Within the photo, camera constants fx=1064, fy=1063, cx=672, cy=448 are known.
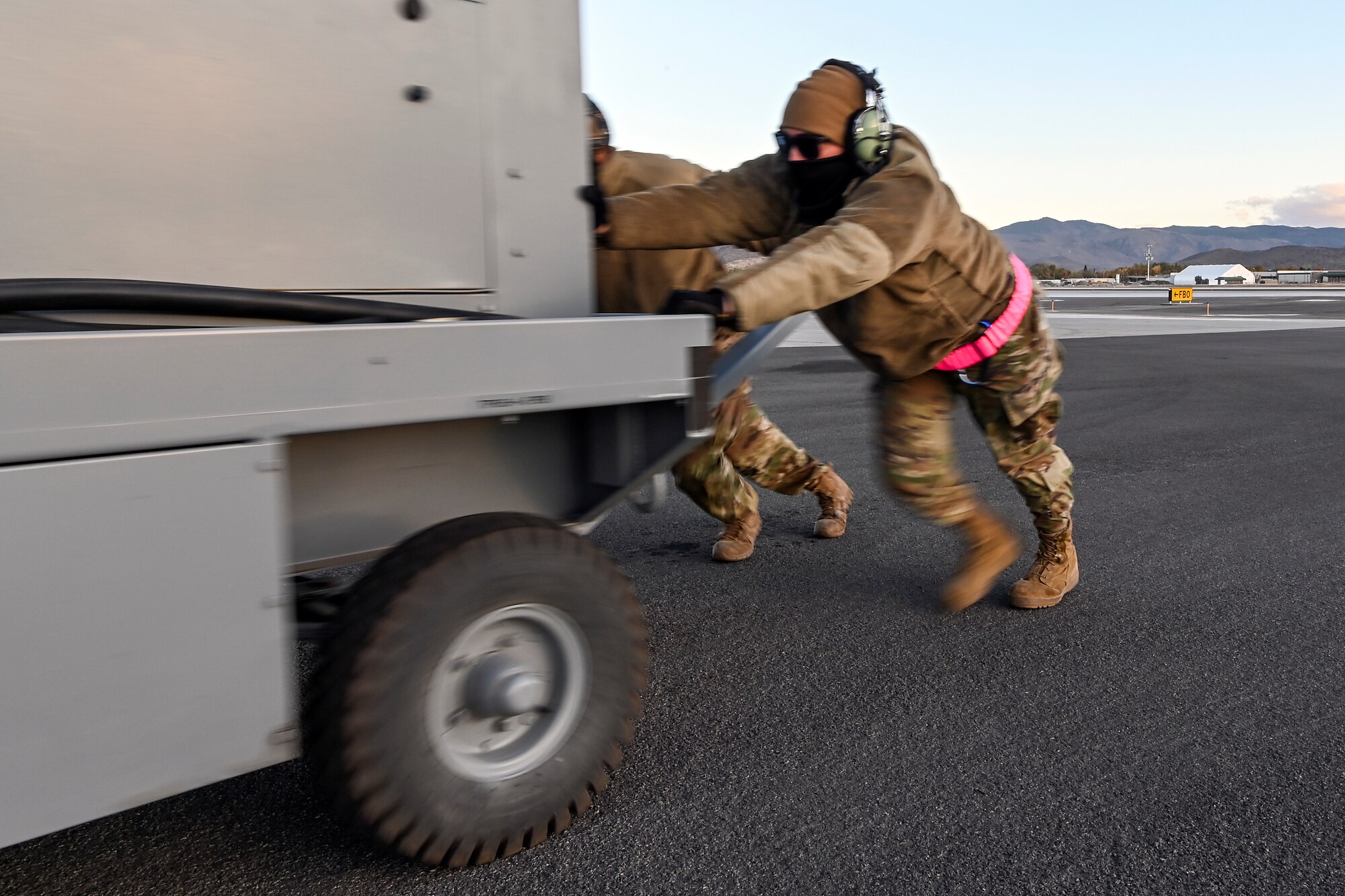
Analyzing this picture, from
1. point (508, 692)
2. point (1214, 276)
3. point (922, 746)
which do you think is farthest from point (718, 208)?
point (1214, 276)

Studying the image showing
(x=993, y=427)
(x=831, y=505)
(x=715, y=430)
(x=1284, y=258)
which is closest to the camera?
(x=715, y=430)

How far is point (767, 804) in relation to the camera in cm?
236

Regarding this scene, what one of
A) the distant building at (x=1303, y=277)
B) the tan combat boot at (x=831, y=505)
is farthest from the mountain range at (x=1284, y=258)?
the tan combat boot at (x=831, y=505)

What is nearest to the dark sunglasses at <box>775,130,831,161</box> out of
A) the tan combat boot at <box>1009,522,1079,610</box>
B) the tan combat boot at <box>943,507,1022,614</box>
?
the tan combat boot at <box>943,507,1022,614</box>

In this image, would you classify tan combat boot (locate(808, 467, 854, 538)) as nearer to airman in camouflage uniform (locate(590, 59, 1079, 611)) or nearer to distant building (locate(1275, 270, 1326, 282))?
airman in camouflage uniform (locate(590, 59, 1079, 611))

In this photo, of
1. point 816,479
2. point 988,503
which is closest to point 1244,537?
point 988,503

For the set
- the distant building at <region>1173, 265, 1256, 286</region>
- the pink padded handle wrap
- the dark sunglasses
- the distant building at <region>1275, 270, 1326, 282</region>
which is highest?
the distant building at <region>1173, 265, 1256, 286</region>

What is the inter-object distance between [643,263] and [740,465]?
1.06 metres

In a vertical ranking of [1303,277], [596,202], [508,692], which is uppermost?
[1303,277]

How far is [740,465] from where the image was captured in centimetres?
436

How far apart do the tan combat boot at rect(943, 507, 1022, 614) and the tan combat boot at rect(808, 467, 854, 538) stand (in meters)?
1.07

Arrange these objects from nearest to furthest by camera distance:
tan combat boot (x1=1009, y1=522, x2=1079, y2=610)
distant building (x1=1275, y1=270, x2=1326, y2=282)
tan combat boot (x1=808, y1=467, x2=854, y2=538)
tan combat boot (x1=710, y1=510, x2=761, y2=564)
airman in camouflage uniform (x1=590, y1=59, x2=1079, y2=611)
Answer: airman in camouflage uniform (x1=590, y1=59, x2=1079, y2=611), tan combat boot (x1=1009, y1=522, x2=1079, y2=610), tan combat boot (x1=710, y1=510, x2=761, y2=564), tan combat boot (x1=808, y1=467, x2=854, y2=538), distant building (x1=1275, y1=270, x2=1326, y2=282)

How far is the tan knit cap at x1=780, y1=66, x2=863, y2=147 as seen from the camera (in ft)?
9.63

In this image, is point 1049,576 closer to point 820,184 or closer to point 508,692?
point 820,184
